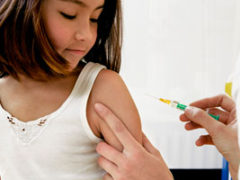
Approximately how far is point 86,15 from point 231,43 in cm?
148

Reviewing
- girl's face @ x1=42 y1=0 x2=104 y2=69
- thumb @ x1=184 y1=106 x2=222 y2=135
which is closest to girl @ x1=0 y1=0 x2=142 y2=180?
girl's face @ x1=42 y1=0 x2=104 y2=69

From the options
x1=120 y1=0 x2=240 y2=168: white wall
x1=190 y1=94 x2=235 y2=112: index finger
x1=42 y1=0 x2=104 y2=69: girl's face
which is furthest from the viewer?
x1=120 y1=0 x2=240 y2=168: white wall

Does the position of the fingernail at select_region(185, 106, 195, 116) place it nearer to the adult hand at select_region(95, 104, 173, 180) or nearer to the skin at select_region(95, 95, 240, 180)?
the skin at select_region(95, 95, 240, 180)

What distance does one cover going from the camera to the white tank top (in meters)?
0.89

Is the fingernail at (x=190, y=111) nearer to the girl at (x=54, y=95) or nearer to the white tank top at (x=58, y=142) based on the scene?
the girl at (x=54, y=95)

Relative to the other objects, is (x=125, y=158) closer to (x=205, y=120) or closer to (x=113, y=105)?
(x=113, y=105)

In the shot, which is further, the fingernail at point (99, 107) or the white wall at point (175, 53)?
the white wall at point (175, 53)

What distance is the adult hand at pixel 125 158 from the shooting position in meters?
0.84

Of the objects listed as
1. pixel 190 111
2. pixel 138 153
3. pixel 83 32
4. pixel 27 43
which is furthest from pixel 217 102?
pixel 27 43

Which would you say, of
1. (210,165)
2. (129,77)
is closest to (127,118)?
(129,77)

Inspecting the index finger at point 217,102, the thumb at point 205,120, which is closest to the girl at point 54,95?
the thumb at point 205,120

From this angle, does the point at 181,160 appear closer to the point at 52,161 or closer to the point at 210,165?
the point at 210,165

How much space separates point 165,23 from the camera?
6.64ft

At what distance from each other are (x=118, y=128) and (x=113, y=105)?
0.24 feet
